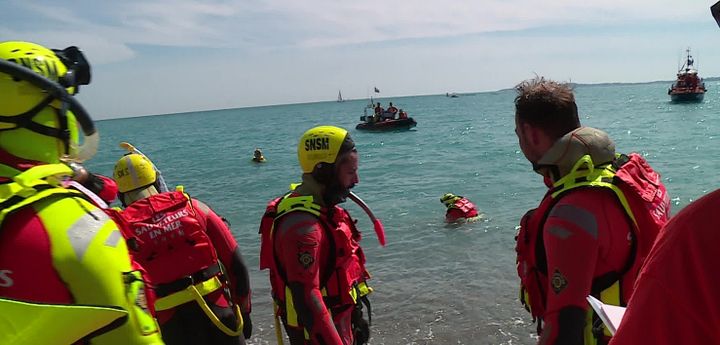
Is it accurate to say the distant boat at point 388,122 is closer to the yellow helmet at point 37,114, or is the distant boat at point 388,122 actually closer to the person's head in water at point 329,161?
the person's head in water at point 329,161

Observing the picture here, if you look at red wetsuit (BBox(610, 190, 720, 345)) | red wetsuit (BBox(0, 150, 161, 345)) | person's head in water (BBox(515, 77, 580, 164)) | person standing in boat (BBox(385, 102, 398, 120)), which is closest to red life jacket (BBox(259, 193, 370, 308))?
person's head in water (BBox(515, 77, 580, 164))

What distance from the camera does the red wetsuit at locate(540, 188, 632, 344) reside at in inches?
83.9

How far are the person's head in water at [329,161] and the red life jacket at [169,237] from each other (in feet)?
3.19

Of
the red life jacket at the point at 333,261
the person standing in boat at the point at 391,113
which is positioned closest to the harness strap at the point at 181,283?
the red life jacket at the point at 333,261

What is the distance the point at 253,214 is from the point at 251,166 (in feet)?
52.3

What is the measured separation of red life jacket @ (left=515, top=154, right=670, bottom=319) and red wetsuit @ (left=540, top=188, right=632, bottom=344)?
49mm

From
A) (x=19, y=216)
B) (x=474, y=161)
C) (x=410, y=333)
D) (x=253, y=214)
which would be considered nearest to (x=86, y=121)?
(x=19, y=216)

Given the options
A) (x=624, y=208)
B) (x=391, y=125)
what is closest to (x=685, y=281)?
(x=624, y=208)

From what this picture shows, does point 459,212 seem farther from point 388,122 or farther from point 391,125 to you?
point 391,125

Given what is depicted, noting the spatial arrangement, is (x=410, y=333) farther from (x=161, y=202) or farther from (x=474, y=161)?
(x=474, y=161)

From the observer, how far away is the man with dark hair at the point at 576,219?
84.7 inches

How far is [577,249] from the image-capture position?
212cm

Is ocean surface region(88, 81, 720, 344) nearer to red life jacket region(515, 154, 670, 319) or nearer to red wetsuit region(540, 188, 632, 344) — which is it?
red life jacket region(515, 154, 670, 319)

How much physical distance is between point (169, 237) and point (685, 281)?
3338 millimetres
